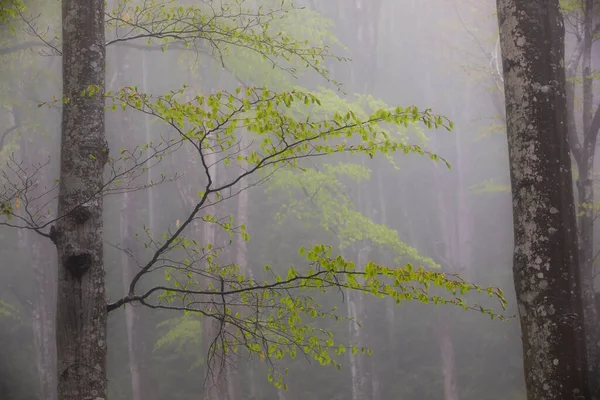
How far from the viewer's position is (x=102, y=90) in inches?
169

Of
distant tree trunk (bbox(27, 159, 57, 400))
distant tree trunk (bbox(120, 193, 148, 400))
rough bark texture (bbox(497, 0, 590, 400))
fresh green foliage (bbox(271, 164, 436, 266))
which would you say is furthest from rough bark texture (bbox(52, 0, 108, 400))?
distant tree trunk (bbox(27, 159, 57, 400))

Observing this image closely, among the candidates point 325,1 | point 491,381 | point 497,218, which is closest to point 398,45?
point 325,1

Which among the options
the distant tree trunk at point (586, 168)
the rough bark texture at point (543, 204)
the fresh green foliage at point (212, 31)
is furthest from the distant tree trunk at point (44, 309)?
the rough bark texture at point (543, 204)

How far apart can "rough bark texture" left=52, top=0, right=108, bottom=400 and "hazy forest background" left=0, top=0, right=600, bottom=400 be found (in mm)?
5890

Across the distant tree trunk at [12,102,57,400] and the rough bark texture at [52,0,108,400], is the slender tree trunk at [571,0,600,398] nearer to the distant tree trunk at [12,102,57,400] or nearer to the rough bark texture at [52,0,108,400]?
the rough bark texture at [52,0,108,400]

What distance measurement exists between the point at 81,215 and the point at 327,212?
835cm

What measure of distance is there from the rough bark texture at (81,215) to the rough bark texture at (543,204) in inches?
110

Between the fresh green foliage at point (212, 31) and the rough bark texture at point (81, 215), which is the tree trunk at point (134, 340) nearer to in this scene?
the fresh green foliage at point (212, 31)

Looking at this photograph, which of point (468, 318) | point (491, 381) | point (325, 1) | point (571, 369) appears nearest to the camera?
point (571, 369)

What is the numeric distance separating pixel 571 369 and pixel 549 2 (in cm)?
223

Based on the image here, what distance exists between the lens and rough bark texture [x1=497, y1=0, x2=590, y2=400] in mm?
3141

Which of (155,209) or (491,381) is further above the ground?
(155,209)

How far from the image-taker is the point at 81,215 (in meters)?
4.02

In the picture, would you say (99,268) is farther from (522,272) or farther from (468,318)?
(468,318)
